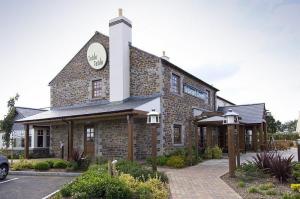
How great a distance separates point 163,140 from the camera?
17125 millimetres

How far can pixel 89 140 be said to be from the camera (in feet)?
62.8

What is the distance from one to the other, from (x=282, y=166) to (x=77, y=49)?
15282 mm

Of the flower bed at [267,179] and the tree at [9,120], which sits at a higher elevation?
the tree at [9,120]

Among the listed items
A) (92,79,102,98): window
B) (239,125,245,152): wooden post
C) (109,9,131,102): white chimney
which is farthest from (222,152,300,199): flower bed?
(239,125,245,152): wooden post

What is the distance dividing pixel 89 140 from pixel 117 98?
10.6ft

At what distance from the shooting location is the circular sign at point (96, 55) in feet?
63.9

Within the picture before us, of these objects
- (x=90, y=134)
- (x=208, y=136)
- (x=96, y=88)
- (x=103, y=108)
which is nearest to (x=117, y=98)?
(x=103, y=108)

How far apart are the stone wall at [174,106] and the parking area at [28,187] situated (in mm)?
7552

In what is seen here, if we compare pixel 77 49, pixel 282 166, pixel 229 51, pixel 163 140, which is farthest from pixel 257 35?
pixel 77 49

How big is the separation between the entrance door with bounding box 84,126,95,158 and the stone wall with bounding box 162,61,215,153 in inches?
177

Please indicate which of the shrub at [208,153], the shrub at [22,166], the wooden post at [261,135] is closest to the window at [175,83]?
the shrub at [208,153]

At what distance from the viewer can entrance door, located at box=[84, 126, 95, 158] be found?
62.0ft

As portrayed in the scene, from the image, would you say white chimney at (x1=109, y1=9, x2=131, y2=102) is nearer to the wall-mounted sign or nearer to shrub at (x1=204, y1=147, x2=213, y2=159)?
the wall-mounted sign

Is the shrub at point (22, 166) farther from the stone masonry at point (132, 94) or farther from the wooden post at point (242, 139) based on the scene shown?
the wooden post at point (242, 139)
